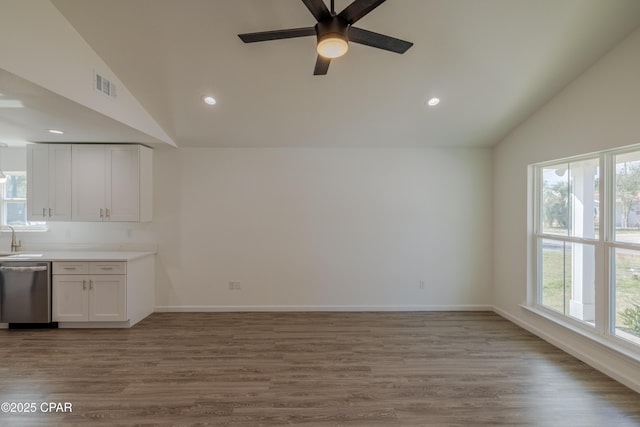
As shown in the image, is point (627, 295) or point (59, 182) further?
point (59, 182)

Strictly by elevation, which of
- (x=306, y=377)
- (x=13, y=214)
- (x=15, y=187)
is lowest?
(x=306, y=377)

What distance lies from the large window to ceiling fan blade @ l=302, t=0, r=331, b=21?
299 centimetres

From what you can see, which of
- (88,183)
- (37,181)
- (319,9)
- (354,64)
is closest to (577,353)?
(354,64)

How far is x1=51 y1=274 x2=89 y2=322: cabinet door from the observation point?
3.75 metres

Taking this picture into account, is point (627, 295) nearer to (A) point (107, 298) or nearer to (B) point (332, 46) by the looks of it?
(B) point (332, 46)

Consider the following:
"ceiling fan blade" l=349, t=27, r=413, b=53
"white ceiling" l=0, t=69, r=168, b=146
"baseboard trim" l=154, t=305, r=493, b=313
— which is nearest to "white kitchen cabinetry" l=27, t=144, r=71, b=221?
"white ceiling" l=0, t=69, r=168, b=146

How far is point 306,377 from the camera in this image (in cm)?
269

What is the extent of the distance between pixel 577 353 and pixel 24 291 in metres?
6.46

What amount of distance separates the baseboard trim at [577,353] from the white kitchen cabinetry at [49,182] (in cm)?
635

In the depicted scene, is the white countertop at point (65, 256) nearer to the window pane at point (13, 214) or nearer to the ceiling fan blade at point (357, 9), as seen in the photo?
the window pane at point (13, 214)

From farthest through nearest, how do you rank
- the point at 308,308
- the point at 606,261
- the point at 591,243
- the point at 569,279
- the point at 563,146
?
1. the point at 308,308
2. the point at 569,279
3. the point at 563,146
4. the point at 591,243
5. the point at 606,261

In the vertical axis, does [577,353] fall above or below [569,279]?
below

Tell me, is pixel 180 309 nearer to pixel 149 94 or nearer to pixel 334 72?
pixel 149 94

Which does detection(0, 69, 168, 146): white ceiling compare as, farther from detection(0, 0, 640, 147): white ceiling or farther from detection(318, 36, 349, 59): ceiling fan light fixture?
detection(318, 36, 349, 59): ceiling fan light fixture
